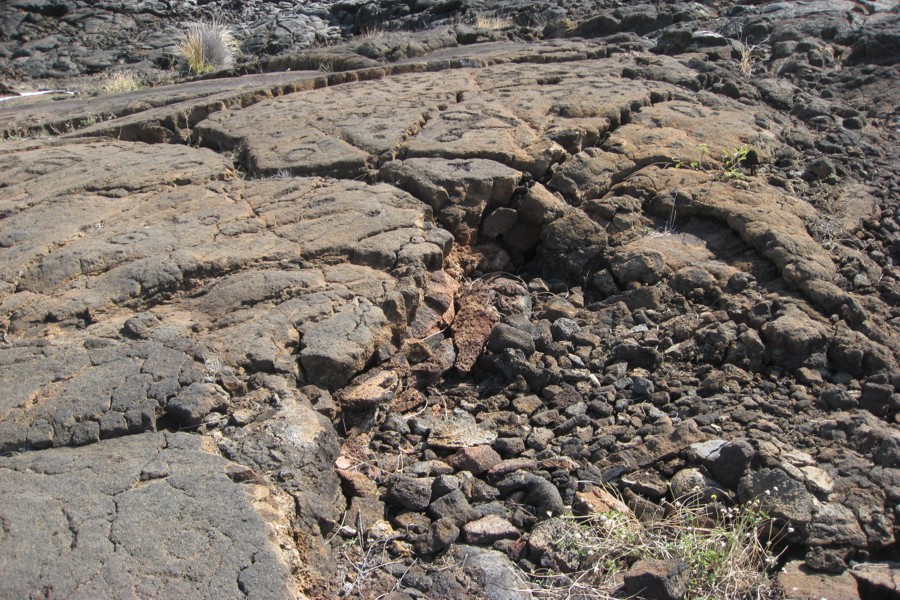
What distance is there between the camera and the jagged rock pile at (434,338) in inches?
95.2

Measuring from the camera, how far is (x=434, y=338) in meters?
3.50

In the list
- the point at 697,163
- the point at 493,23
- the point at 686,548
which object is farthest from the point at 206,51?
the point at 686,548

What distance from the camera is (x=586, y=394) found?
10.7ft

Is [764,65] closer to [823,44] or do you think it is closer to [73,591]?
[823,44]

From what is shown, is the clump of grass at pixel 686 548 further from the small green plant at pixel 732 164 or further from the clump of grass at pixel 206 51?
the clump of grass at pixel 206 51

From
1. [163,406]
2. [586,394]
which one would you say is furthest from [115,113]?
[586,394]

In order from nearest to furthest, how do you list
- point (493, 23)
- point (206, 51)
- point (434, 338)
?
point (434, 338) < point (493, 23) < point (206, 51)

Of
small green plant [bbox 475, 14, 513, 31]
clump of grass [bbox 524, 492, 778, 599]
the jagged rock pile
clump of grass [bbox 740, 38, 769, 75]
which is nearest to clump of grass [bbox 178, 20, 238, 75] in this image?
small green plant [bbox 475, 14, 513, 31]

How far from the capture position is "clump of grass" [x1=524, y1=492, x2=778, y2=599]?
2379mm

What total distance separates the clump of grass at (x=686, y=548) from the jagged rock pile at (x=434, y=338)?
0.21 feet

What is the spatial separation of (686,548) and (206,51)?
30.9 ft

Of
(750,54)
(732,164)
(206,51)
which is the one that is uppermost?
(750,54)

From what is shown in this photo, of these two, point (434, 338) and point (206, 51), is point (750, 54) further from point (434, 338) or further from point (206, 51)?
point (206, 51)

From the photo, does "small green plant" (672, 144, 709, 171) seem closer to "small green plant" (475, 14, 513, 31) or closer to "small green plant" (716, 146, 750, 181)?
"small green plant" (716, 146, 750, 181)
